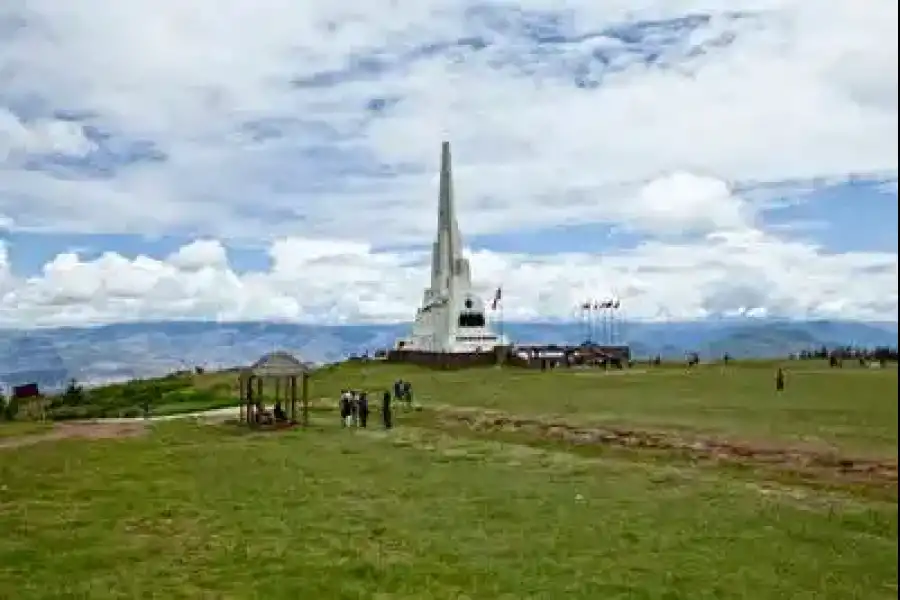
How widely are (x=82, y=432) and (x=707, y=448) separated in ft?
83.0

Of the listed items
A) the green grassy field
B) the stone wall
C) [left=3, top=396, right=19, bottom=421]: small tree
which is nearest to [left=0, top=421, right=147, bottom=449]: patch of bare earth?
the green grassy field

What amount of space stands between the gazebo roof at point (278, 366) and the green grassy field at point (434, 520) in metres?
5.00

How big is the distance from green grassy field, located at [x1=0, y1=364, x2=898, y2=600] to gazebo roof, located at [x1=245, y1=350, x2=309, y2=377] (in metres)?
5.00

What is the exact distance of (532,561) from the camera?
18578mm

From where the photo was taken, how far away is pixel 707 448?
33312 millimetres

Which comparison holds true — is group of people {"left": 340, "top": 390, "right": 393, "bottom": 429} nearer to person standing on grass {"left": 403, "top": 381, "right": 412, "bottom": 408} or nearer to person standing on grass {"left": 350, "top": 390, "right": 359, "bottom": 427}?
person standing on grass {"left": 350, "top": 390, "right": 359, "bottom": 427}

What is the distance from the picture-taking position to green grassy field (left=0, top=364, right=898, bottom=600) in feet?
56.5

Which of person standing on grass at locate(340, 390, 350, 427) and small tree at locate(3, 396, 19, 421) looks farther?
small tree at locate(3, 396, 19, 421)

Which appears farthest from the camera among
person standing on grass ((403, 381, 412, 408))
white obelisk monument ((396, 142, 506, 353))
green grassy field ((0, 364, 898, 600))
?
white obelisk monument ((396, 142, 506, 353))

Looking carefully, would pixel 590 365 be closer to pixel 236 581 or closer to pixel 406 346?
pixel 406 346

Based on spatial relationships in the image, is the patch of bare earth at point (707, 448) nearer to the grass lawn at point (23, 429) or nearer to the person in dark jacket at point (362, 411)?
the person in dark jacket at point (362, 411)

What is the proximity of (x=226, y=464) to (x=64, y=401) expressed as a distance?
139 feet

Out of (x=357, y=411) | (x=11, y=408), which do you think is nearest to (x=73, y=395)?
(x=11, y=408)

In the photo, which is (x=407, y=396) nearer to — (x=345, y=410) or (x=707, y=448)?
(x=345, y=410)
